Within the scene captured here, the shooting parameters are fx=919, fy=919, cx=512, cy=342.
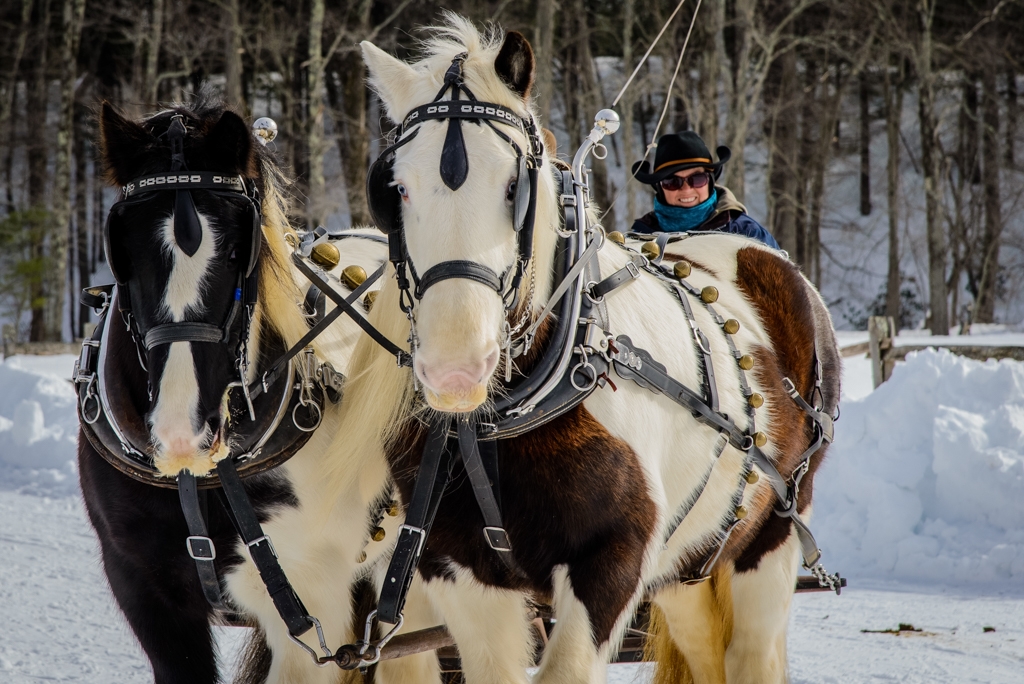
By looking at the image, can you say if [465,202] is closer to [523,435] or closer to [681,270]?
[523,435]

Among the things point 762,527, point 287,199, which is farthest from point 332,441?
point 762,527

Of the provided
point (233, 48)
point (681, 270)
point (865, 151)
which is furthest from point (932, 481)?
point (865, 151)

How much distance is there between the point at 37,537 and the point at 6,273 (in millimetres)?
17112

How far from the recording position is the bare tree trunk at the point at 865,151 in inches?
947

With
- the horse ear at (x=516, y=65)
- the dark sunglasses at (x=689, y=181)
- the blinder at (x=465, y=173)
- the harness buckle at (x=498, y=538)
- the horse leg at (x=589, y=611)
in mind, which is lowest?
the horse leg at (x=589, y=611)

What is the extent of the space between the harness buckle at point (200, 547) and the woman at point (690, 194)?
2.42 m

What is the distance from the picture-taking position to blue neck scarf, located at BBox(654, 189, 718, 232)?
413 centimetres

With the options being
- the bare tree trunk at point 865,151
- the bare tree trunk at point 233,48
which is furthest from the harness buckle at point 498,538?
the bare tree trunk at point 865,151

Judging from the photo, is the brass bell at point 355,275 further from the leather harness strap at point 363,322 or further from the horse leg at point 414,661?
the horse leg at point 414,661

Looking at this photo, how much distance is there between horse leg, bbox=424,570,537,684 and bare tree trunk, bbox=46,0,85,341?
1746cm

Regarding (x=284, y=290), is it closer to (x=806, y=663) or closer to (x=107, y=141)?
(x=107, y=141)

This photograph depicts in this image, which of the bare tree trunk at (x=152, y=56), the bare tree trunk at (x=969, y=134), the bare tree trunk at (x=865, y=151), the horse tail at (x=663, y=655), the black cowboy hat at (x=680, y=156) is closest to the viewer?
the horse tail at (x=663, y=655)

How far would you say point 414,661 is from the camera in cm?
273

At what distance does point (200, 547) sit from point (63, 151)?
1737cm
